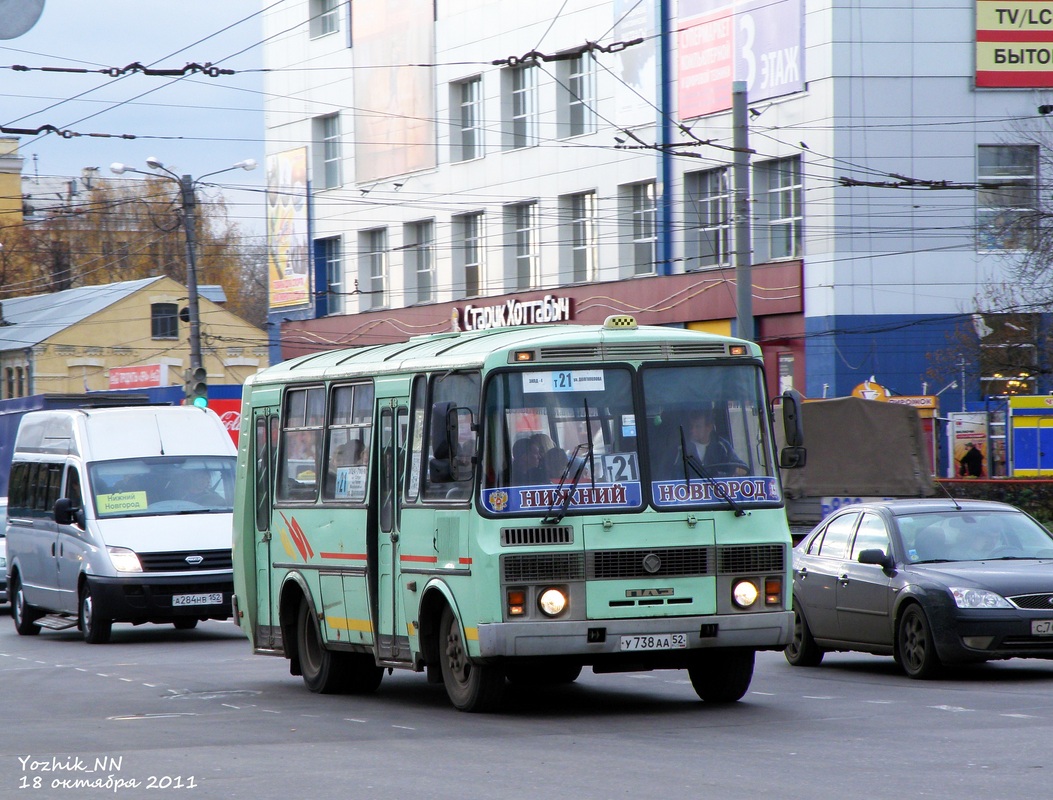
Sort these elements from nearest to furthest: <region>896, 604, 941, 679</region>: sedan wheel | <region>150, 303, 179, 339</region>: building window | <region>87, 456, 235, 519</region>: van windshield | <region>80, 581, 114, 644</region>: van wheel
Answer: <region>896, 604, 941, 679</region>: sedan wheel → <region>80, 581, 114, 644</region>: van wheel → <region>87, 456, 235, 519</region>: van windshield → <region>150, 303, 179, 339</region>: building window

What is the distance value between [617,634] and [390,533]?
223cm

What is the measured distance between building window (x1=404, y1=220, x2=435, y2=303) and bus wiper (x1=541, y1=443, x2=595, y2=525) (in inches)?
1664

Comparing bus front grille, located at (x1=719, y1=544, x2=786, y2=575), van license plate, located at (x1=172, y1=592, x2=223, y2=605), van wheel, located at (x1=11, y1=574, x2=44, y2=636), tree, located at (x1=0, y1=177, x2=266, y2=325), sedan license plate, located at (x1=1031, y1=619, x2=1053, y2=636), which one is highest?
tree, located at (x1=0, y1=177, x2=266, y2=325)

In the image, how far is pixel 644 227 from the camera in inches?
1773

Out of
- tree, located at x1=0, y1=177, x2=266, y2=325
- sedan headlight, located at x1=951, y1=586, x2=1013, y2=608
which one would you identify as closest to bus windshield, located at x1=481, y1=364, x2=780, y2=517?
sedan headlight, located at x1=951, y1=586, x2=1013, y2=608

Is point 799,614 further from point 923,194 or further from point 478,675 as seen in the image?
point 923,194

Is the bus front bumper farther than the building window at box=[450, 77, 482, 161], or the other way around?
the building window at box=[450, 77, 482, 161]

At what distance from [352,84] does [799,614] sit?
41.7 m

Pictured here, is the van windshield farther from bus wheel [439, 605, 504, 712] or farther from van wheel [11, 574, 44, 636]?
bus wheel [439, 605, 504, 712]

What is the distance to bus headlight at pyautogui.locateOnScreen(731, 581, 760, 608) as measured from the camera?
12102 mm

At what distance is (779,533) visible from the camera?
12289mm

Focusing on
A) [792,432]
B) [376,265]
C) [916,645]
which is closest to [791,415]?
[792,432]

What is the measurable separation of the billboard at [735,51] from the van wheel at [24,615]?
21257 mm

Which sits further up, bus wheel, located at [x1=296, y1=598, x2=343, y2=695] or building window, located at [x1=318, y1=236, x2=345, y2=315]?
building window, located at [x1=318, y1=236, x2=345, y2=315]
